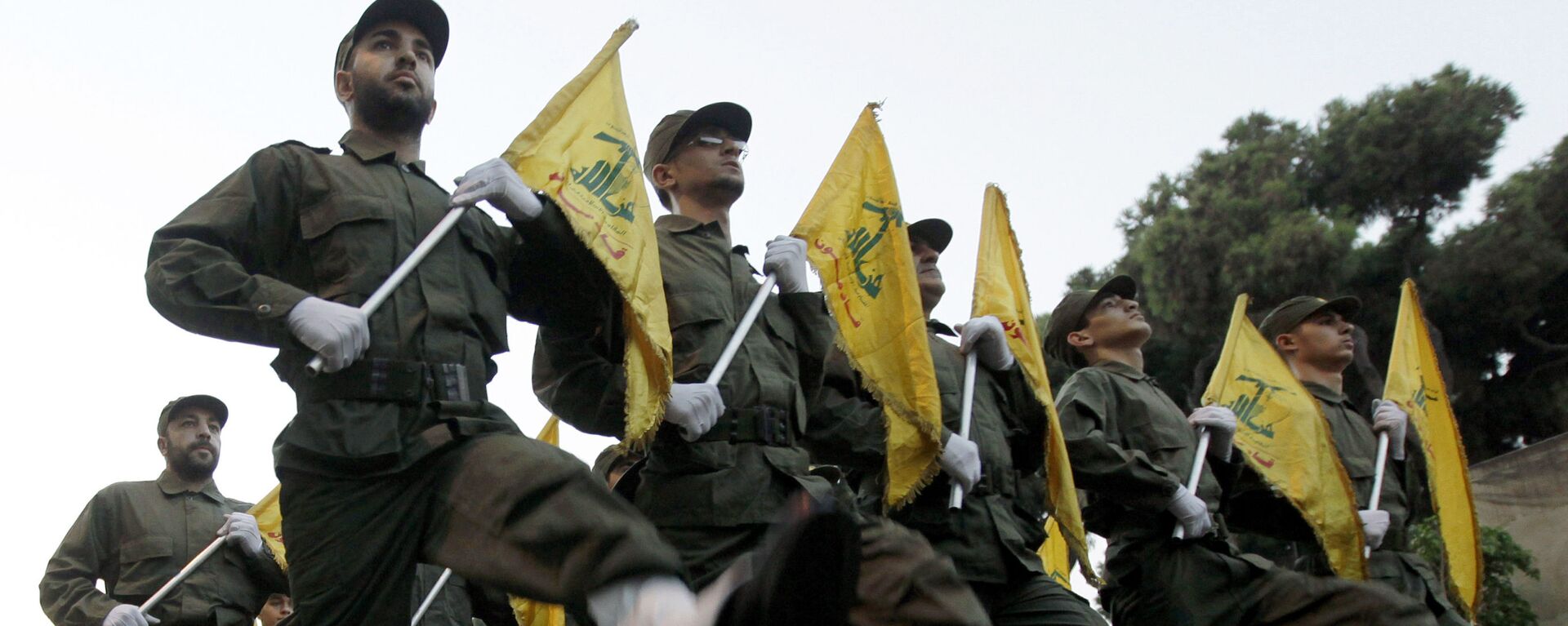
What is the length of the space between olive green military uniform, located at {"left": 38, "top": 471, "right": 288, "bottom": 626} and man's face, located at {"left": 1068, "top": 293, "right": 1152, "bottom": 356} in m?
4.65

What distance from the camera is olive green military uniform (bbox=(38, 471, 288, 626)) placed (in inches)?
372

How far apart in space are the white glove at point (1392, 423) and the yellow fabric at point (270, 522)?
6.36 metres

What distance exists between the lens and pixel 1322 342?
Result: 10.6 metres

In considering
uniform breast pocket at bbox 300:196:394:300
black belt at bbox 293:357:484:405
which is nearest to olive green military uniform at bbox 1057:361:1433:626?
black belt at bbox 293:357:484:405

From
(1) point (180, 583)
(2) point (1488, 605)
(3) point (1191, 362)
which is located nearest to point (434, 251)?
(1) point (180, 583)

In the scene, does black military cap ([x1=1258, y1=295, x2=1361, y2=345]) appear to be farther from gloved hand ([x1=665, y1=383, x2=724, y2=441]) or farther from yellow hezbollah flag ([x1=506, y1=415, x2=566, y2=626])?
gloved hand ([x1=665, y1=383, x2=724, y2=441])

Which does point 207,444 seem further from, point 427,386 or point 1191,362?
point 1191,362

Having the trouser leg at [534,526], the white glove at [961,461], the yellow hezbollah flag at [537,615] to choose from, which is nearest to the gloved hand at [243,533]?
the yellow hezbollah flag at [537,615]

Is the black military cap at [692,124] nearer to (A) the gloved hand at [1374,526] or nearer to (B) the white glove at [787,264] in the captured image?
(B) the white glove at [787,264]

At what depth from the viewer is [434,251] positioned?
5180 millimetres

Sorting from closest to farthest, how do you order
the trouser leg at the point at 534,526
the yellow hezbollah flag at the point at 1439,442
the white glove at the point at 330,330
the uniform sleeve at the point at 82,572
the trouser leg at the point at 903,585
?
the trouser leg at the point at 534,526 → the white glove at the point at 330,330 → the trouser leg at the point at 903,585 → the uniform sleeve at the point at 82,572 → the yellow hezbollah flag at the point at 1439,442

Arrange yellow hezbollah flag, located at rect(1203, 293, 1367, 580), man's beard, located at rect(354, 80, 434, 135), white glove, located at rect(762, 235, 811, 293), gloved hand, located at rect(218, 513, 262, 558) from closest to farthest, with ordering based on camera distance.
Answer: man's beard, located at rect(354, 80, 434, 135) → white glove, located at rect(762, 235, 811, 293) → yellow hezbollah flag, located at rect(1203, 293, 1367, 580) → gloved hand, located at rect(218, 513, 262, 558)

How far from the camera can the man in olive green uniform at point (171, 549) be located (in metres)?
9.45

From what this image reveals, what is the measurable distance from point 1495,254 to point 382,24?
63.8 ft
